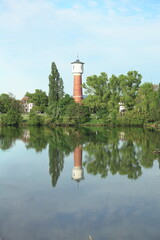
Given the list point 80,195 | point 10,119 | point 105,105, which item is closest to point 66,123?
point 105,105

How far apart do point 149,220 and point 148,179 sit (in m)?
3.86

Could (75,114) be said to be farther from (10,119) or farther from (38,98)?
(38,98)

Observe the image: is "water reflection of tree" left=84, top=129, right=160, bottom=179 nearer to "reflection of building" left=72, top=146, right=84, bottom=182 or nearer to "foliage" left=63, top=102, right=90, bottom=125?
"reflection of building" left=72, top=146, right=84, bottom=182

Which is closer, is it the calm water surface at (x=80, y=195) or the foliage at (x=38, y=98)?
the calm water surface at (x=80, y=195)

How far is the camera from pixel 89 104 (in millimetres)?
37344

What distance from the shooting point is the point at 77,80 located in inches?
1559

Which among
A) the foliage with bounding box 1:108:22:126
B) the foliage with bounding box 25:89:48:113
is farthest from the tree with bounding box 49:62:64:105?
the foliage with bounding box 25:89:48:113

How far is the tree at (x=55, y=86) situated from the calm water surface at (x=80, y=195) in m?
23.5

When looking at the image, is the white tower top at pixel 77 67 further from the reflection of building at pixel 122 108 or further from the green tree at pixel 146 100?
the green tree at pixel 146 100

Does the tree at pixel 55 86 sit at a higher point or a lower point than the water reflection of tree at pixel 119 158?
higher

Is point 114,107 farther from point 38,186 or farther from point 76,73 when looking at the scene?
point 38,186

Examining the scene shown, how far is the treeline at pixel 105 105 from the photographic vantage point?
3591 cm

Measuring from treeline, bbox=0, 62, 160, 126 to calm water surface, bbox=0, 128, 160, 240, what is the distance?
67.6 feet

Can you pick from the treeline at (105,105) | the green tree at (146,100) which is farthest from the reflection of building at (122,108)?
the green tree at (146,100)
